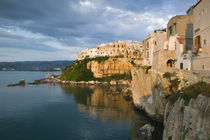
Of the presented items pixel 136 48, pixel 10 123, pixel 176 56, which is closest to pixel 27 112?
pixel 10 123

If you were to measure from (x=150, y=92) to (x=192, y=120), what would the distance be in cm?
2079

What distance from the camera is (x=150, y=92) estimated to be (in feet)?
102

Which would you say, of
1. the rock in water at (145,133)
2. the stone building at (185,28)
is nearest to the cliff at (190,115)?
the rock in water at (145,133)

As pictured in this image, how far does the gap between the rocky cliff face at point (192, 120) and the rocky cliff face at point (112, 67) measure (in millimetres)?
78186

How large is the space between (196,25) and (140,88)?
1712 cm

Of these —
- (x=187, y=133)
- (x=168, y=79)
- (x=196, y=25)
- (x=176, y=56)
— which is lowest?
Result: (x=187, y=133)

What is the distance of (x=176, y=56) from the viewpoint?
88.2 ft

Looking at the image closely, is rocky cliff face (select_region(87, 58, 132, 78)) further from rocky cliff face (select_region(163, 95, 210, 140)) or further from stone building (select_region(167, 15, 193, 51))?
rocky cliff face (select_region(163, 95, 210, 140))

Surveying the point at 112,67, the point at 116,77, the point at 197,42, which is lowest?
the point at 116,77

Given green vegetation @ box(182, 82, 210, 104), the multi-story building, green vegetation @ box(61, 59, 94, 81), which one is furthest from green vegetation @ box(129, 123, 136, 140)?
the multi-story building

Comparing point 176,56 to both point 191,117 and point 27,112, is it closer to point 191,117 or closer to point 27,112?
point 191,117

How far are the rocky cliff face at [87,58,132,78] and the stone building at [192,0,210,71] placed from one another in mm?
69294

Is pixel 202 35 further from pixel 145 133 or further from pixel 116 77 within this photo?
pixel 116 77

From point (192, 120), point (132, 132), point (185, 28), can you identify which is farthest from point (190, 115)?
point (185, 28)
